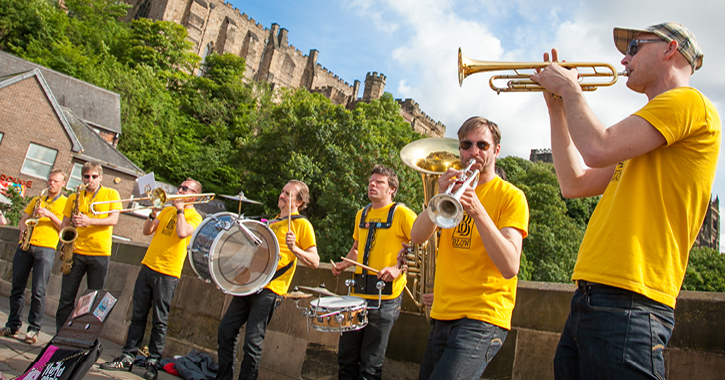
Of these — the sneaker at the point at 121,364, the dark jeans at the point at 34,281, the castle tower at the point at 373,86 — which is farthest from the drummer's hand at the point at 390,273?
the castle tower at the point at 373,86

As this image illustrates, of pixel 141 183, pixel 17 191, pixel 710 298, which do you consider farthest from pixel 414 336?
pixel 17 191

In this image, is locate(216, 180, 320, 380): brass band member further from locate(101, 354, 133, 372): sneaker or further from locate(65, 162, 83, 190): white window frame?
locate(65, 162, 83, 190): white window frame

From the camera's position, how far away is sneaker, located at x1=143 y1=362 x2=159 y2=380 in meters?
4.89

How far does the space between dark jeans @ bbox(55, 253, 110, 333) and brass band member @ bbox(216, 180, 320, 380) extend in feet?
7.12

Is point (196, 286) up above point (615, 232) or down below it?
below

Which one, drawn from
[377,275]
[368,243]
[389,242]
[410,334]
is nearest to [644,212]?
[377,275]

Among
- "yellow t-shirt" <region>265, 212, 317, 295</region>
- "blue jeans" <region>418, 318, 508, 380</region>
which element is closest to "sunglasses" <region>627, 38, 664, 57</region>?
"blue jeans" <region>418, 318, 508, 380</region>

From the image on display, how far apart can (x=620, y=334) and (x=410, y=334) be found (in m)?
2.76

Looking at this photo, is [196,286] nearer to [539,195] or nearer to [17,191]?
[17,191]

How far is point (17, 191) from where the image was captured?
58.3 feet

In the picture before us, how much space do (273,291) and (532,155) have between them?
300 feet

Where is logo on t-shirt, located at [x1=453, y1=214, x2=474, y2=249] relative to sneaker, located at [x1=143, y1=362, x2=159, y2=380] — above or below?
above

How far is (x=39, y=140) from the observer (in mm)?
29594

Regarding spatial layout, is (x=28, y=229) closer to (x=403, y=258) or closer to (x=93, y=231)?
(x=93, y=231)
